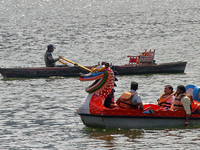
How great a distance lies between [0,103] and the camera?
75.6 ft

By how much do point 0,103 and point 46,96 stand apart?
Answer: 2.51m

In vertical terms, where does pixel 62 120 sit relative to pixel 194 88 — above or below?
below

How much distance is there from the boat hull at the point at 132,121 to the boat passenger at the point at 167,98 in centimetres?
69

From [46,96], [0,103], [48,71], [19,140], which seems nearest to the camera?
[19,140]

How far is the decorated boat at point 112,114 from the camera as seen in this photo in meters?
17.2

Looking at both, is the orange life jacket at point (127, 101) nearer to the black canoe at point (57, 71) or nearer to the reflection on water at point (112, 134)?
the reflection on water at point (112, 134)

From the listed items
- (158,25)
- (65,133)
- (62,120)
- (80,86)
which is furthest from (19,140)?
(158,25)

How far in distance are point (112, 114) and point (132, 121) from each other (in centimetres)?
77

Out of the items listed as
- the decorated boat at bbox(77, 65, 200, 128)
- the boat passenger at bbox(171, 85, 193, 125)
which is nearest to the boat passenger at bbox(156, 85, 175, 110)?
the boat passenger at bbox(171, 85, 193, 125)

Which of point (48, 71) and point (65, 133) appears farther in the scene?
point (48, 71)

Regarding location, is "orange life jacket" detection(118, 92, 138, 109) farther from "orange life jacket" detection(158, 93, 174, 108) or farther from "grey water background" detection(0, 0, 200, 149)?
"orange life jacket" detection(158, 93, 174, 108)


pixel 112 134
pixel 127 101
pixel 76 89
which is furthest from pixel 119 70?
pixel 112 134

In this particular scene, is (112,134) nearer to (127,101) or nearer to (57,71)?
(127,101)

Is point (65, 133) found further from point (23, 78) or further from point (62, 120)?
point (23, 78)
